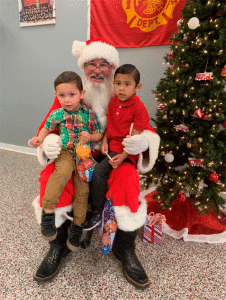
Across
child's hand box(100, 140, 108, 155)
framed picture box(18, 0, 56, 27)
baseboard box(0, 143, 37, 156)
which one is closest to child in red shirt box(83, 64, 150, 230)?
child's hand box(100, 140, 108, 155)

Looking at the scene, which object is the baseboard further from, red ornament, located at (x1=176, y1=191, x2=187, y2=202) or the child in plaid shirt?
red ornament, located at (x1=176, y1=191, x2=187, y2=202)

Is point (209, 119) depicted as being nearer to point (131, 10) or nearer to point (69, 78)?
point (69, 78)

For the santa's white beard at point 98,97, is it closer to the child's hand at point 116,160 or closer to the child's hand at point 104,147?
the child's hand at point 104,147

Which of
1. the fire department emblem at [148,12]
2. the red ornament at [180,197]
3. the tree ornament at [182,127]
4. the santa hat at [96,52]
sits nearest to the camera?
the santa hat at [96,52]

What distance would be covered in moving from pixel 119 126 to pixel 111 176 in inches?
12.1

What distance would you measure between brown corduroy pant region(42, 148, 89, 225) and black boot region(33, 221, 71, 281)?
0.17 metres

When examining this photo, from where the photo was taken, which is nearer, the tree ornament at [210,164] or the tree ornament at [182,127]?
the tree ornament at [210,164]

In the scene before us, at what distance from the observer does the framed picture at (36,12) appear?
8.47ft

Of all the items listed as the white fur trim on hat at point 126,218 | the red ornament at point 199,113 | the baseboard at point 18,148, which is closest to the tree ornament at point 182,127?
the red ornament at point 199,113

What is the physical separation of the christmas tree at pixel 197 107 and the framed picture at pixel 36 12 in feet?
5.82

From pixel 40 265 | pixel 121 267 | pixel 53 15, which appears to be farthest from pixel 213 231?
pixel 53 15

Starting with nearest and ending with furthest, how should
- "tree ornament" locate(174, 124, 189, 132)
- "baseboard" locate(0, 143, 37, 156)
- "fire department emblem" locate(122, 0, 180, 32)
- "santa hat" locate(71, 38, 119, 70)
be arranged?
"santa hat" locate(71, 38, 119, 70)
"tree ornament" locate(174, 124, 189, 132)
"fire department emblem" locate(122, 0, 180, 32)
"baseboard" locate(0, 143, 37, 156)

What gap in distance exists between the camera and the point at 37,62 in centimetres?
283

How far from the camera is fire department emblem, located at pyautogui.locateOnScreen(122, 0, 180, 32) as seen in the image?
2094 mm
